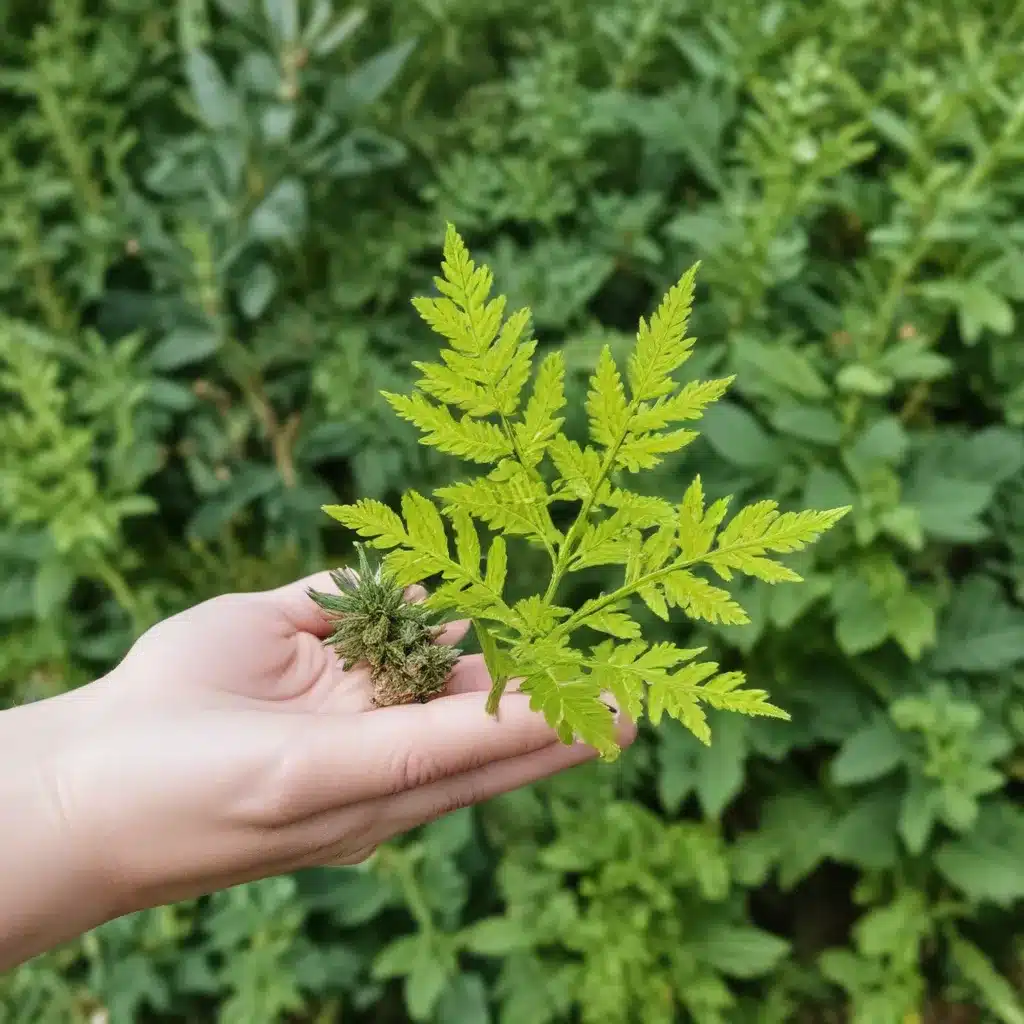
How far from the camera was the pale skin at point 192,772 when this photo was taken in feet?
3.65

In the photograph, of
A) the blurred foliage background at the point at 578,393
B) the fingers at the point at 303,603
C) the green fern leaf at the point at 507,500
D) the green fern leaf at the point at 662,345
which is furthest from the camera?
the blurred foliage background at the point at 578,393

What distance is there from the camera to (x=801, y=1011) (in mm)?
2404

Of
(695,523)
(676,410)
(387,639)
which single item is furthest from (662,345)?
(387,639)

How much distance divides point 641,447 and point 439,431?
0.76 ft

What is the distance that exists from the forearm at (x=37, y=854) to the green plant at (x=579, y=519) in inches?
21.3

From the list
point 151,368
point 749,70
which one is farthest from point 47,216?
point 749,70

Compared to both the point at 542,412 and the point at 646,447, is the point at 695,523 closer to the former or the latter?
the point at 646,447

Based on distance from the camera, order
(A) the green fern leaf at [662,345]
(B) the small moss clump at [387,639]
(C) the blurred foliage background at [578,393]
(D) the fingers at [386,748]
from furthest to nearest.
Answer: (C) the blurred foliage background at [578,393] → (B) the small moss clump at [387,639] → (D) the fingers at [386,748] → (A) the green fern leaf at [662,345]

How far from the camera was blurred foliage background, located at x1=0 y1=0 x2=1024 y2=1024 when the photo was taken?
199cm

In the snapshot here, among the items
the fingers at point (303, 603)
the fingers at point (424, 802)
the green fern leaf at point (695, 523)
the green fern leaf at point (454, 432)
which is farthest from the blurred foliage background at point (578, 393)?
the green fern leaf at point (454, 432)

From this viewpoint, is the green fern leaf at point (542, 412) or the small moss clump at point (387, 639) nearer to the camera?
the green fern leaf at point (542, 412)

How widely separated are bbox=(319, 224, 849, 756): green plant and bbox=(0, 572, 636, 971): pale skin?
0.21 metres

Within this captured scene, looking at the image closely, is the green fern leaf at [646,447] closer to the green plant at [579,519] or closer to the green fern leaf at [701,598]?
the green plant at [579,519]

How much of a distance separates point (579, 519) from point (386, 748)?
0.41m
